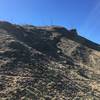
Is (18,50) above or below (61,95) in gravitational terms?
above

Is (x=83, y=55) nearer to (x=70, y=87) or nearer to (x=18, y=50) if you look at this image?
(x=18, y=50)

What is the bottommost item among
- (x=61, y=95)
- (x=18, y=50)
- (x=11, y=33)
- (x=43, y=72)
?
(x=61, y=95)

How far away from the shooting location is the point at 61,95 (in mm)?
21578

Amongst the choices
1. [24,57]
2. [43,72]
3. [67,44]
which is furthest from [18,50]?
[67,44]

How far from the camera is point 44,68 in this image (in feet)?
88.0

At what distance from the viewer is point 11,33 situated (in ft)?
116

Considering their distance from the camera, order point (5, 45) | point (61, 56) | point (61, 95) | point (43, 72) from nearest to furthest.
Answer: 1. point (61, 95)
2. point (43, 72)
3. point (5, 45)
4. point (61, 56)

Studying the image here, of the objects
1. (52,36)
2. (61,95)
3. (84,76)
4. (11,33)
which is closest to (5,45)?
(11,33)

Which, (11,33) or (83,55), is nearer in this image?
(11,33)

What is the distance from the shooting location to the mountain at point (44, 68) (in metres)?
21.4

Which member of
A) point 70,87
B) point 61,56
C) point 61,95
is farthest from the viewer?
point 61,56

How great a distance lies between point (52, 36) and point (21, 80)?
67.9ft

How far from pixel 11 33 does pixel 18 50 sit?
21.5ft

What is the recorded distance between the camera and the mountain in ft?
70.2
